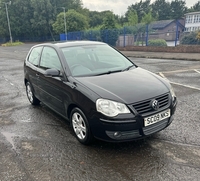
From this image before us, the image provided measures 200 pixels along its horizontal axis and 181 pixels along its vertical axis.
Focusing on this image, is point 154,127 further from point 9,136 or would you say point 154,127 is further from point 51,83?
point 9,136

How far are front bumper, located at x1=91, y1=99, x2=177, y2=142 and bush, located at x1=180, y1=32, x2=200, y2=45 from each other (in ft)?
50.2

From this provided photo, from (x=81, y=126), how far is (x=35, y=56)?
2.57 meters

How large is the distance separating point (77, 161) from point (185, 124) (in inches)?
90.3

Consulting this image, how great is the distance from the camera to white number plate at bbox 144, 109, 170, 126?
3.09 m

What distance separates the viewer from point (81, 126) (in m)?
3.56

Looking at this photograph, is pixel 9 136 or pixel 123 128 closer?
pixel 123 128

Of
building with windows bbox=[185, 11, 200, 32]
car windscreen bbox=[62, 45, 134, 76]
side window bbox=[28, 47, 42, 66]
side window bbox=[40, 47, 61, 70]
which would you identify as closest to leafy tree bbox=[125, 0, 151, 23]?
building with windows bbox=[185, 11, 200, 32]

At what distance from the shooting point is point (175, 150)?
3.33m

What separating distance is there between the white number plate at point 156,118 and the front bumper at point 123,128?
0.05 meters

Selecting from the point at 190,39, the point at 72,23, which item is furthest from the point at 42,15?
the point at 190,39

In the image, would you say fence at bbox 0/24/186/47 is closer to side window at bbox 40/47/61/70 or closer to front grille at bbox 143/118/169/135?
side window at bbox 40/47/61/70

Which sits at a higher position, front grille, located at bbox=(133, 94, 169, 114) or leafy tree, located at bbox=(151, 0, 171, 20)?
leafy tree, located at bbox=(151, 0, 171, 20)

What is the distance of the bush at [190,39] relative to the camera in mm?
16408

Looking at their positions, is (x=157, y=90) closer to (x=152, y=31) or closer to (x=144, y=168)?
(x=144, y=168)
